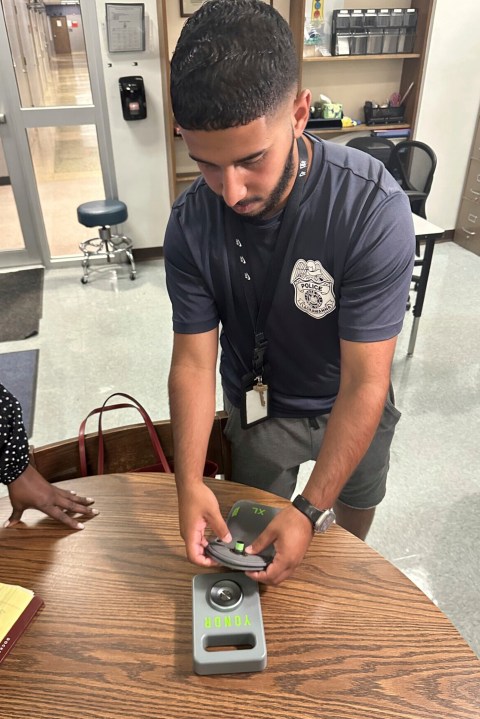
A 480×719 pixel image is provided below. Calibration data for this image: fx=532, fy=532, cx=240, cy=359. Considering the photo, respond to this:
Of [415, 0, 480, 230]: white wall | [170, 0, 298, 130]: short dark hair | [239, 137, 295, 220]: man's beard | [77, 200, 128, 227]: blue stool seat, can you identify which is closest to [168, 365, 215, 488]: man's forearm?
[239, 137, 295, 220]: man's beard

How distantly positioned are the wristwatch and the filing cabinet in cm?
406

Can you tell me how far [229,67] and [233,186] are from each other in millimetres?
161

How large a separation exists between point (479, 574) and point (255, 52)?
1.71 m

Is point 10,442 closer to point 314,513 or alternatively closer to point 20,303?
point 314,513

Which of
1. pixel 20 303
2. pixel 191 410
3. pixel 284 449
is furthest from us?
pixel 20 303

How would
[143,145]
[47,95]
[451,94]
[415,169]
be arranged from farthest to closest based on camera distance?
1. [451,94]
2. [143,145]
3. [47,95]
4. [415,169]

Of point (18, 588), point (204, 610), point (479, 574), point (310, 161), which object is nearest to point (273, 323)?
point (310, 161)

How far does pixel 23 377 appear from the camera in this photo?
284cm

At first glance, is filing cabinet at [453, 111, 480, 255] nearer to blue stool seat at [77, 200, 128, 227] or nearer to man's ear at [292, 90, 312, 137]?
blue stool seat at [77, 200, 128, 227]

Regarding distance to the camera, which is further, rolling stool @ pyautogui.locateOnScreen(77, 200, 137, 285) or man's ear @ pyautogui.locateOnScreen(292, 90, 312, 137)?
rolling stool @ pyautogui.locateOnScreen(77, 200, 137, 285)

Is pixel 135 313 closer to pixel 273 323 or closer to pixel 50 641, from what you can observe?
pixel 273 323

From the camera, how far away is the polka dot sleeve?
95 centimetres

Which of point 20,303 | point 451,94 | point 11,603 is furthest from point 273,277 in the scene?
point 451,94

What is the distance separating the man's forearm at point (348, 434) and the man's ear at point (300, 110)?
0.45 m
